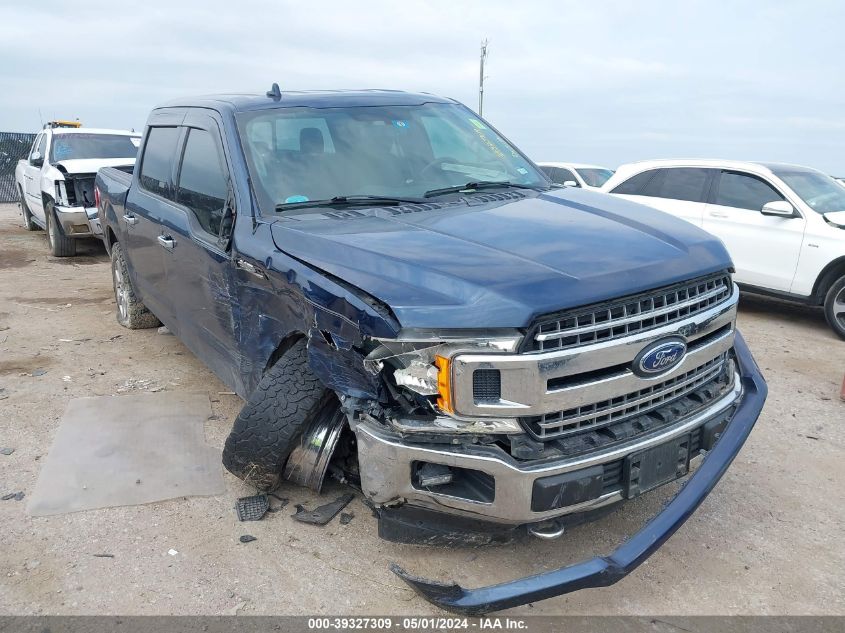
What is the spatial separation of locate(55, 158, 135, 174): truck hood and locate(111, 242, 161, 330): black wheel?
13.0 feet

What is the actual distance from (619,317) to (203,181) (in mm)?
2486

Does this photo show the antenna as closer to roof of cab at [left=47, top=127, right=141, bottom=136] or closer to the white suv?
the white suv

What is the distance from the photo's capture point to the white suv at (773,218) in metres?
6.95

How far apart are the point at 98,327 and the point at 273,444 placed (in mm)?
4320

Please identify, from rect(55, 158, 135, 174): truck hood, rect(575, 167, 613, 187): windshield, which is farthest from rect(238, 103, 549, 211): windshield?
rect(575, 167, 613, 187): windshield

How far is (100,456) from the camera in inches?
157

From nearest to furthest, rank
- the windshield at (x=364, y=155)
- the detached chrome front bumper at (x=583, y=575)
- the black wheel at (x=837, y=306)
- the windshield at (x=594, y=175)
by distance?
the detached chrome front bumper at (x=583, y=575)
the windshield at (x=364, y=155)
the black wheel at (x=837, y=306)
the windshield at (x=594, y=175)

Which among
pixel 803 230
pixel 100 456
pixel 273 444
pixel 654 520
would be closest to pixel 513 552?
pixel 654 520

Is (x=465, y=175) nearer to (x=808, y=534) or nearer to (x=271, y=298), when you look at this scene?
(x=271, y=298)

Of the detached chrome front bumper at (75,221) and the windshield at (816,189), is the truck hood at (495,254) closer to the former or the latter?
the windshield at (816,189)

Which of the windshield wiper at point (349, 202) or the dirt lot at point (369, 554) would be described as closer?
the dirt lot at point (369, 554)

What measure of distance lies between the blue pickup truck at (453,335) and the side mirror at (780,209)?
4.22 meters

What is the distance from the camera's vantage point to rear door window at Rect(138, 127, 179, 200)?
4.59 metres

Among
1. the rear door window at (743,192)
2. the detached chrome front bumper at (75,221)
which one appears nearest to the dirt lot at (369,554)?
the rear door window at (743,192)
